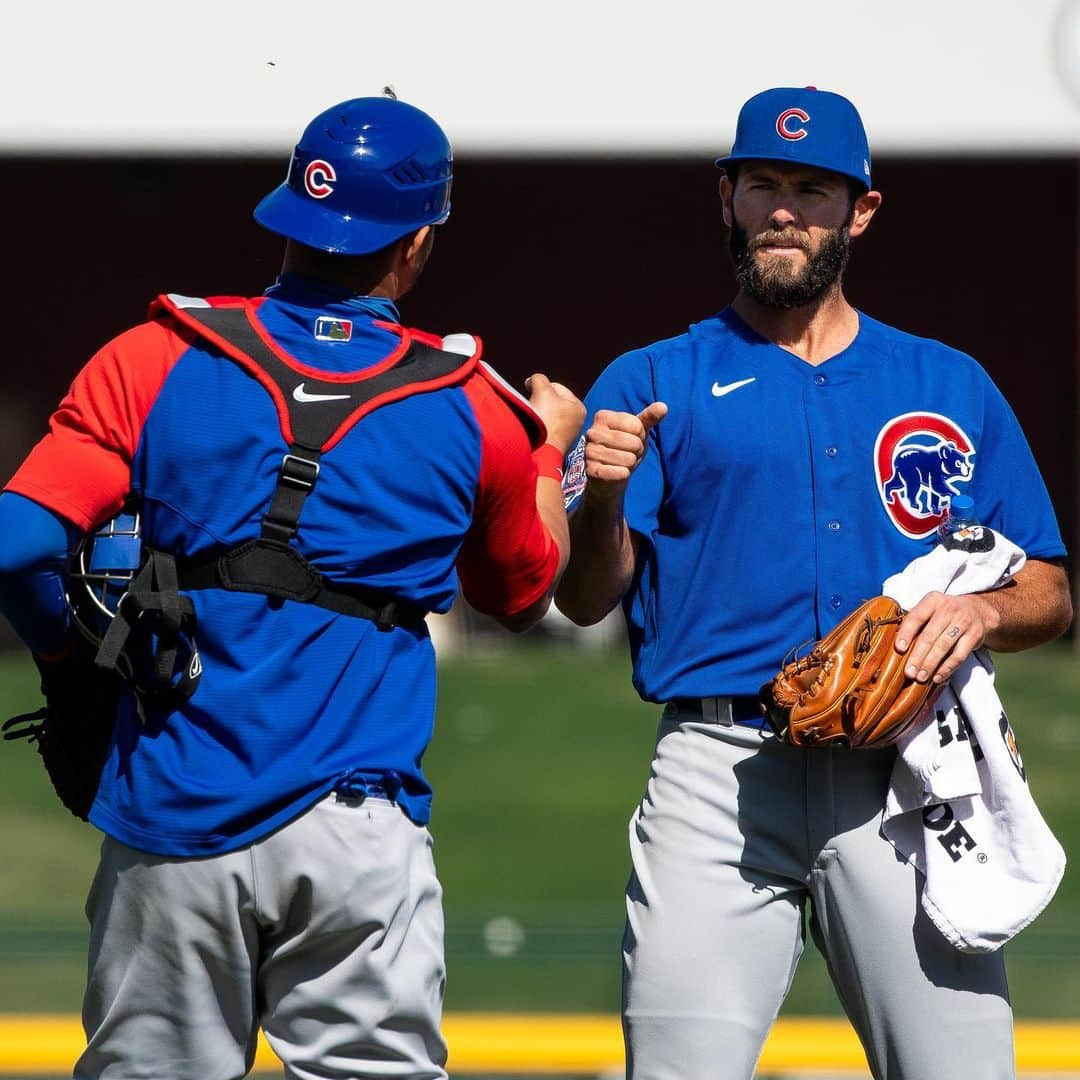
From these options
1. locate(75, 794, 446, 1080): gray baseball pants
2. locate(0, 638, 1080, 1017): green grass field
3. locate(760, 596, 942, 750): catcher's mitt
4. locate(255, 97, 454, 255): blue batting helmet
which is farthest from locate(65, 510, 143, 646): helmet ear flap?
locate(0, 638, 1080, 1017): green grass field

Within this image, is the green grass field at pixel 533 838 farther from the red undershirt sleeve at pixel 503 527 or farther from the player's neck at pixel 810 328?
the red undershirt sleeve at pixel 503 527

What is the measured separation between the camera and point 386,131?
268cm

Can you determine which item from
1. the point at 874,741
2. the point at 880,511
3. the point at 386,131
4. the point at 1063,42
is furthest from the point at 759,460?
the point at 1063,42

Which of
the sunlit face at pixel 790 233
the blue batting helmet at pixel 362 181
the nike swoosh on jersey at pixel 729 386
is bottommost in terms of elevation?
the nike swoosh on jersey at pixel 729 386

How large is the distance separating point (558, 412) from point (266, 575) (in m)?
0.65

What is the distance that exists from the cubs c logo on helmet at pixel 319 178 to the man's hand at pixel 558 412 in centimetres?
47

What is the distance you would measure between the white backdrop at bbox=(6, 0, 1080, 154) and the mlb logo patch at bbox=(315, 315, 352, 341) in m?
10.1

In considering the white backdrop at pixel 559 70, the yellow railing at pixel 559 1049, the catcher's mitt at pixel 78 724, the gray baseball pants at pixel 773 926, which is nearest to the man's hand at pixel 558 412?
the gray baseball pants at pixel 773 926

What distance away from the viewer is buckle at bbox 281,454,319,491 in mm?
2457

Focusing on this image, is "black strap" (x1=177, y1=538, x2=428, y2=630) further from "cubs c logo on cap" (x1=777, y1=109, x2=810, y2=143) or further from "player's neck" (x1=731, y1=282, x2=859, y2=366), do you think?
"cubs c logo on cap" (x1=777, y1=109, x2=810, y2=143)

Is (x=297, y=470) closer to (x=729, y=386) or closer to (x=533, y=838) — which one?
(x=729, y=386)

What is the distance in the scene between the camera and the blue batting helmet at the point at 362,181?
2.61 meters

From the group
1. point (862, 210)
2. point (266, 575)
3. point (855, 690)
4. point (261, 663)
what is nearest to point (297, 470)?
point (266, 575)

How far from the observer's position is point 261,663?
8.14ft
